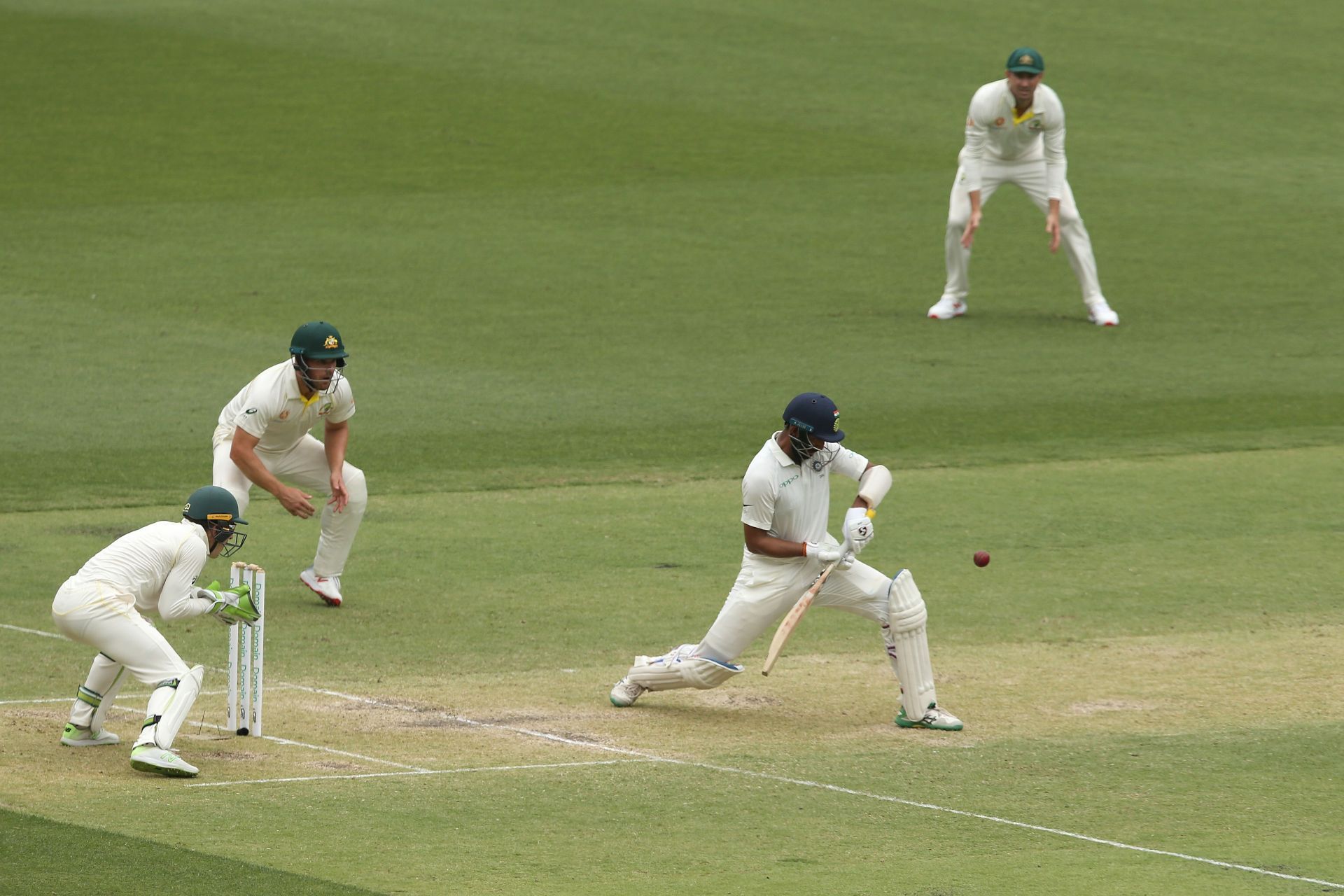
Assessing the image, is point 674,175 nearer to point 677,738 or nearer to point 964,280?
point 964,280

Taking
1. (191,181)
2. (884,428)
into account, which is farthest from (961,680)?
(191,181)

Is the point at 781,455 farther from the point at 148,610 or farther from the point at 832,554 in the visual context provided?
the point at 148,610

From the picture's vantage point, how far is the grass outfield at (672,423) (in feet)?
29.1

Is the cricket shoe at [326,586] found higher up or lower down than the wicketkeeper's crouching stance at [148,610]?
higher up

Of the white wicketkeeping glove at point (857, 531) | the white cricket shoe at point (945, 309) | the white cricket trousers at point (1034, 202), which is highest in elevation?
the white cricket trousers at point (1034, 202)

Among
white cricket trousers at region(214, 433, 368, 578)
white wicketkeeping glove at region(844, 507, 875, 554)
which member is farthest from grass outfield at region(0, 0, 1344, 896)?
white wicketkeeping glove at region(844, 507, 875, 554)

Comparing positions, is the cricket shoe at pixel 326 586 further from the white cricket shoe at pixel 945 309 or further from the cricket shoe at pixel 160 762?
the white cricket shoe at pixel 945 309

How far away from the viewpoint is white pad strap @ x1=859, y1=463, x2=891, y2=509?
34.6ft

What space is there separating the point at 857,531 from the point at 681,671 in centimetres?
120

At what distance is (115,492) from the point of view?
1555 cm

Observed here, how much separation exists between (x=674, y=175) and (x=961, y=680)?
17.4m

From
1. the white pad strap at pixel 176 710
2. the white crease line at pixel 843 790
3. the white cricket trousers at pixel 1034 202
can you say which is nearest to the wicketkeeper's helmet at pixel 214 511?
the white pad strap at pixel 176 710

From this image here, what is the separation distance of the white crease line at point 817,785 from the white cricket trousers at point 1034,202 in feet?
37.7

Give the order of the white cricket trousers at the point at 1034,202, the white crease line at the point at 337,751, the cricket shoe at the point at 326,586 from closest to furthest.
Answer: the white crease line at the point at 337,751
the cricket shoe at the point at 326,586
the white cricket trousers at the point at 1034,202
